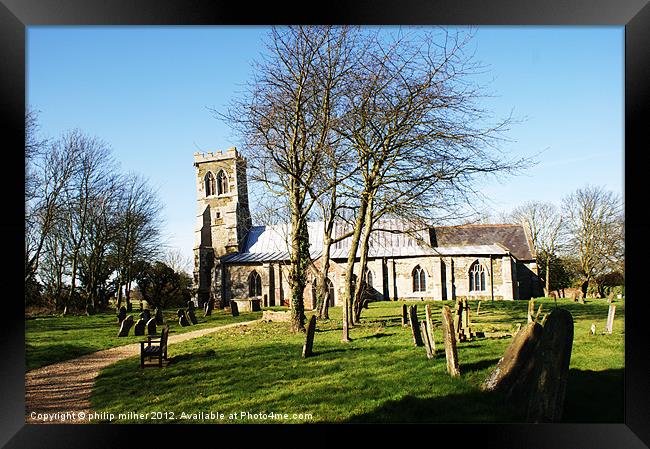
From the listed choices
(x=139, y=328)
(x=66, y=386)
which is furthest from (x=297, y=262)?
(x=66, y=386)

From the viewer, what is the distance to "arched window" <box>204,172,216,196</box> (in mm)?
5398

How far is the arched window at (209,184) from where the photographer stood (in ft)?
17.7

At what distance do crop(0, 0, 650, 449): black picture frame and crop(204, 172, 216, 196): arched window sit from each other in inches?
69.2

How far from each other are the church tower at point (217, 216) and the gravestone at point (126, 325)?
86 cm

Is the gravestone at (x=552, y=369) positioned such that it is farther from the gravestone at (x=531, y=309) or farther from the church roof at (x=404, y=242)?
the church roof at (x=404, y=242)

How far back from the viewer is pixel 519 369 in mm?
4281

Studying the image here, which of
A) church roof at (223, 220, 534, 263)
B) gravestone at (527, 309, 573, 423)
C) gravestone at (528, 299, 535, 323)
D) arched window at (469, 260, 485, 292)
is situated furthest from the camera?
arched window at (469, 260, 485, 292)

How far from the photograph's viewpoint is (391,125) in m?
5.54

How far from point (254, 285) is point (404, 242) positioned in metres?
2.13

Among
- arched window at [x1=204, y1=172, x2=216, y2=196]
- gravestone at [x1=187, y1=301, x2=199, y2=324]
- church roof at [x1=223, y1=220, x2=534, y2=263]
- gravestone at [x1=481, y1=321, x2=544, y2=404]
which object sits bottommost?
gravestone at [x1=481, y1=321, x2=544, y2=404]

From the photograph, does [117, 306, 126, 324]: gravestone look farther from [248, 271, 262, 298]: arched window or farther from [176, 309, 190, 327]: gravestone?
[248, 271, 262, 298]: arched window

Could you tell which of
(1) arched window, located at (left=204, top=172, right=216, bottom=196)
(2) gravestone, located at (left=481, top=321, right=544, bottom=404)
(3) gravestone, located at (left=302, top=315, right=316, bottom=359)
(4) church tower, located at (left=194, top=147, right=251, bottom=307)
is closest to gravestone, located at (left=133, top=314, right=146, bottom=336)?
(4) church tower, located at (left=194, top=147, right=251, bottom=307)
